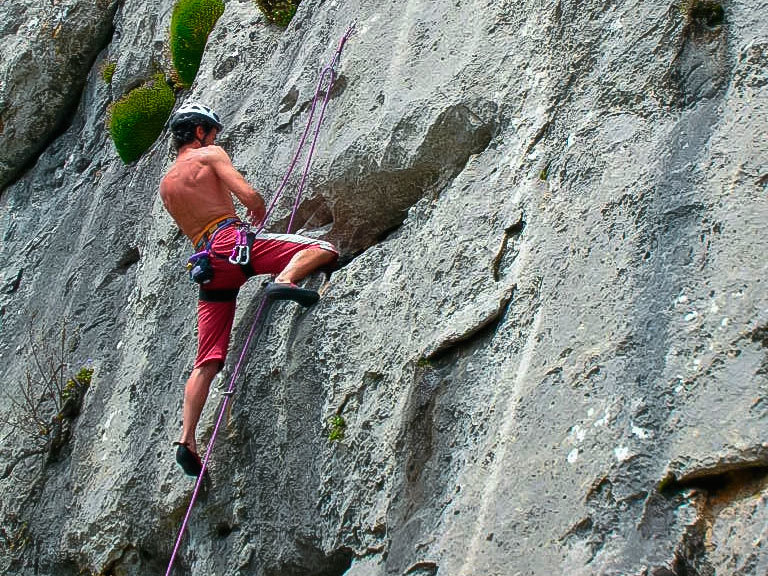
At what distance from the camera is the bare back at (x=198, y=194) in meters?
7.25

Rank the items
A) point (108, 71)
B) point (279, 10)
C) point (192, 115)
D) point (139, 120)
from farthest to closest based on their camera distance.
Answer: point (108, 71) < point (139, 120) < point (279, 10) < point (192, 115)

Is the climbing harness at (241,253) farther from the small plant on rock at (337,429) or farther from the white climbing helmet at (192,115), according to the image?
the small plant on rock at (337,429)

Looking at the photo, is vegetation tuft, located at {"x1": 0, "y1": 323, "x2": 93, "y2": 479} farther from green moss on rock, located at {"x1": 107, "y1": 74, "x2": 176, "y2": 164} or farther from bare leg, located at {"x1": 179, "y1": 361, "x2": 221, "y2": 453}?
bare leg, located at {"x1": 179, "y1": 361, "x2": 221, "y2": 453}

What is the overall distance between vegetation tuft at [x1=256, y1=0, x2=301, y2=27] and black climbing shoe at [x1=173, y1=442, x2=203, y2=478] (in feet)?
15.0

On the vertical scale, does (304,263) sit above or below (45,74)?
below

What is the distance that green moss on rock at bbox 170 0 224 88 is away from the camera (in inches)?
413

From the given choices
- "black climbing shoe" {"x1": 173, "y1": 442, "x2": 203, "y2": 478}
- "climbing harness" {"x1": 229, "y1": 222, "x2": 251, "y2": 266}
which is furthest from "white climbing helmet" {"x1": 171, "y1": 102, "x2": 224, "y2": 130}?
"black climbing shoe" {"x1": 173, "y1": 442, "x2": 203, "y2": 478}

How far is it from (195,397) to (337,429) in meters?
1.18

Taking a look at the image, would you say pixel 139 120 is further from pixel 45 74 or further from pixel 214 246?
pixel 214 246

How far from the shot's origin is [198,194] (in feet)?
23.8

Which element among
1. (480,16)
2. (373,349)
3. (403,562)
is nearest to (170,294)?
(373,349)

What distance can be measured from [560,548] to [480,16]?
3957 millimetres

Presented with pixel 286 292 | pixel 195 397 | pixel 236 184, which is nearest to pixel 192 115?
pixel 236 184

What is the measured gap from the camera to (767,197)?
188 inches
